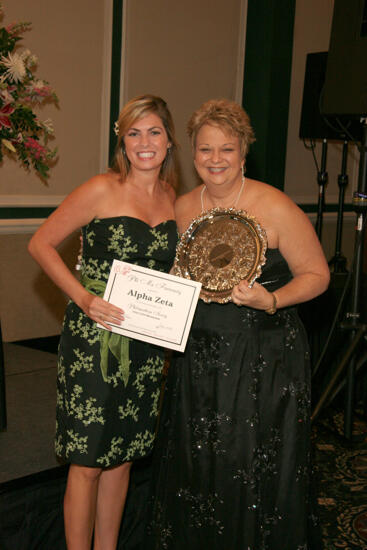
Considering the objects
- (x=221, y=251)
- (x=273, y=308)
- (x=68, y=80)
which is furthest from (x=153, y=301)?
(x=68, y=80)

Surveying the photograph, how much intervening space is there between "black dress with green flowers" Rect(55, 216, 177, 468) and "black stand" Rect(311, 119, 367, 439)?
4.62 ft

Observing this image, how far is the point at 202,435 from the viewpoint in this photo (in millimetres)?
2174

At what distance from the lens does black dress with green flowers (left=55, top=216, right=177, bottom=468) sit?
216 cm

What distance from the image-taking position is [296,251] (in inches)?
82.4

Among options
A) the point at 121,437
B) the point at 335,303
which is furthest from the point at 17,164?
the point at 121,437

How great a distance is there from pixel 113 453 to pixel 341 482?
1.49m

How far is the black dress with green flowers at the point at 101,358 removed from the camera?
2158mm

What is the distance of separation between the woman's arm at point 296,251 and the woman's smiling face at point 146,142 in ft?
1.39

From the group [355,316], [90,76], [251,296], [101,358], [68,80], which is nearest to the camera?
[251,296]

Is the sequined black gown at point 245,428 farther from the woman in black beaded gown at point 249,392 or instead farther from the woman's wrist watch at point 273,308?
the woman's wrist watch at point 273,308

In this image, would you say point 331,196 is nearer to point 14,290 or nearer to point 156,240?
point 14,290

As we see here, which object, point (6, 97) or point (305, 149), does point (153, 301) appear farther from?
point (305, 149)

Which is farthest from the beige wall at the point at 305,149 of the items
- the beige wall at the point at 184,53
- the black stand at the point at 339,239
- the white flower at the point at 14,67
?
the white flower at the point at 14,67

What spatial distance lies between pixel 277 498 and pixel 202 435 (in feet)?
1.10
